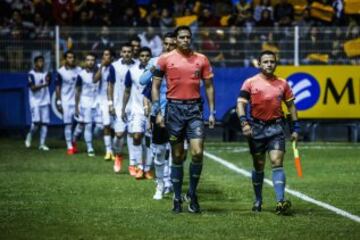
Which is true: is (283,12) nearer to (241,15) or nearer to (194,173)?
(241,15)

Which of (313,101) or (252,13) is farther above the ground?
(252,13)

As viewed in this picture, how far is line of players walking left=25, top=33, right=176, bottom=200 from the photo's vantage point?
601 inches

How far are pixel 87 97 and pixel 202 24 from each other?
609 cm

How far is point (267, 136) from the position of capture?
12969mm

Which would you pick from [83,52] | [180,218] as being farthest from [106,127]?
[180,218]

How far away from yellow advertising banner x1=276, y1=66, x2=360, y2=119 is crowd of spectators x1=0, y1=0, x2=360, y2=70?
31cm

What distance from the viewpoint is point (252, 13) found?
29.3m

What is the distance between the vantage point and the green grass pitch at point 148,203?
36.4 ft

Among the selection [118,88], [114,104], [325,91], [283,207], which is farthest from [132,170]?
[325,91]

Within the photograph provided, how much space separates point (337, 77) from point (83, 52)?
22.4 feet

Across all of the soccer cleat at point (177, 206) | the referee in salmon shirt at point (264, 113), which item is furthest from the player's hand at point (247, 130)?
the soccer cleat at point (177, 206)

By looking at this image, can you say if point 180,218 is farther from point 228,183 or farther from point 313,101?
point 313,101

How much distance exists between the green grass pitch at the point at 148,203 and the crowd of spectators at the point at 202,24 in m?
5.46

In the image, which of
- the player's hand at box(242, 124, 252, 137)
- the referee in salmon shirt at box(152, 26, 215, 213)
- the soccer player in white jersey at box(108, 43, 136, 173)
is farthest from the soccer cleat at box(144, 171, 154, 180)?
the player's hand at box(242, 124, 252, 137)
